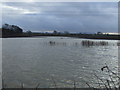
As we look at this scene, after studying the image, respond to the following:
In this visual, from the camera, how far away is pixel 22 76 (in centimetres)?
752

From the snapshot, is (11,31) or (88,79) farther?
(11,31)

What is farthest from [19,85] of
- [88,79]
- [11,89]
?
[88,79]

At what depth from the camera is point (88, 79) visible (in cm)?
731

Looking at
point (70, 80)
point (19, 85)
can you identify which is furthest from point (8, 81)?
point (70, 80)

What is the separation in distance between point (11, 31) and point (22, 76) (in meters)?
74.3

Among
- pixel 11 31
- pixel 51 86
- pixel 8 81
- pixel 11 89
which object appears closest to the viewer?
pixel 11 89

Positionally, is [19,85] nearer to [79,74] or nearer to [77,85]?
[77,85]

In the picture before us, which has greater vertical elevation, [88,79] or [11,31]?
[11,31]

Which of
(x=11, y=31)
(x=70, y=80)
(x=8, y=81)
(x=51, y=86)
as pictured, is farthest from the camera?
(x=11, y=31)

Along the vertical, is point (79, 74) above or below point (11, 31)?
below

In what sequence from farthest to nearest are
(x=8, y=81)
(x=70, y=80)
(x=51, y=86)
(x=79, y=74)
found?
1. (x=79, y=74)
2. (x=70, y=80)
3. (x=8, y=81)
4. (x=51, y=86)

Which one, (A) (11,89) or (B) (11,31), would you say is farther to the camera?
(B) (11,31)

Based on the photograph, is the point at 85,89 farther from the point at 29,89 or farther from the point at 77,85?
the point at 29,89

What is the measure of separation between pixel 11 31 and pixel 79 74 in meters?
74.7
